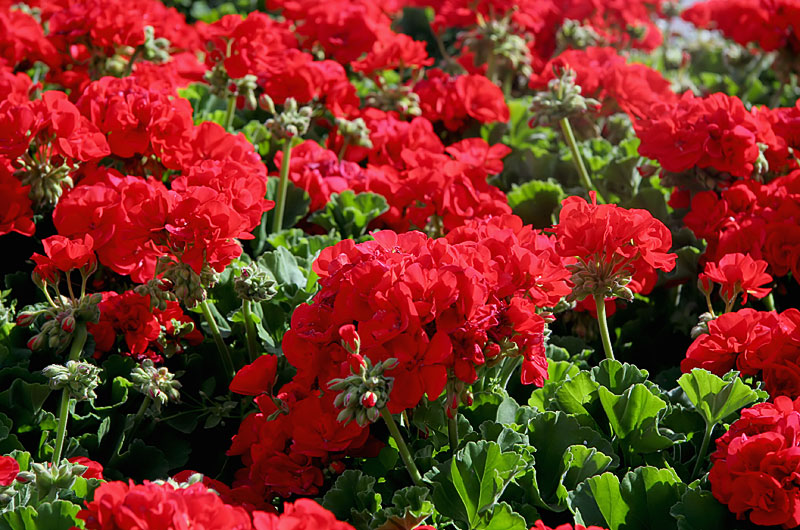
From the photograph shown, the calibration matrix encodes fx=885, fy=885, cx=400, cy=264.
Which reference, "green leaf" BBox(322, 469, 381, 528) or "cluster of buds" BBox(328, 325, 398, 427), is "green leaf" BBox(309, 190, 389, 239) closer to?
"green leaf" BBox(322, 469, 381, 528)

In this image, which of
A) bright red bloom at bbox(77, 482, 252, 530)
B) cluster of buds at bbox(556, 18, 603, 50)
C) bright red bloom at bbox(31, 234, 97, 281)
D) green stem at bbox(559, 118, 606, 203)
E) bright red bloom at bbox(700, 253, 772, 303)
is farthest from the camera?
cluster of buds at bbox(556, 18, 603, 50)

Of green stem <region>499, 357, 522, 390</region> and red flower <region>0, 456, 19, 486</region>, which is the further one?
green stem <region>499, 357, 522, 390</region>

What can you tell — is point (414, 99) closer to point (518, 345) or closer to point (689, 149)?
point (689, 149)

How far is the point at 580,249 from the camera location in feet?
5.64

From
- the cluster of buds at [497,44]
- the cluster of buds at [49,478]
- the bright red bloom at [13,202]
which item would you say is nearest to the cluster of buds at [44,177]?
the bright red bloom at [13,202]

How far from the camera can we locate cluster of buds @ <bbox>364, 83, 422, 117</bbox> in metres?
3.13

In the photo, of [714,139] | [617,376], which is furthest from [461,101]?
[617,376]

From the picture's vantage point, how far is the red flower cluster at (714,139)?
7.67 feet

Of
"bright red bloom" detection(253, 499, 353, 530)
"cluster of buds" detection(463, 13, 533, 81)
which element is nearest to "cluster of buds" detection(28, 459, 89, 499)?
"bright red bloom" detection(253, 499, 353, 530)

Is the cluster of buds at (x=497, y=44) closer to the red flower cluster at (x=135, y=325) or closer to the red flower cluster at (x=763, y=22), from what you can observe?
Answer: the red flower cluster at (x=763, y=22)

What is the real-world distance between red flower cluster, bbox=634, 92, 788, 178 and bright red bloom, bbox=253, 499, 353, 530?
5.16 feet

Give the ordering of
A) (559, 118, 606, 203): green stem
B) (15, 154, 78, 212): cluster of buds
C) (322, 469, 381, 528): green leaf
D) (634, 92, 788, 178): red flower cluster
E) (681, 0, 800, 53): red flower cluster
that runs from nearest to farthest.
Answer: (322, 469, 381, 528): green leaf, (15, 154, 78, 212): cluster of buds, (634, 92, 788, 178): red flower cluster, (559, 118, 606, 203): green stem, (681, 0, 800, 53): red flower cluster

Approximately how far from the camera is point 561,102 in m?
2.50

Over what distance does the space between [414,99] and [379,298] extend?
1.89 metres
